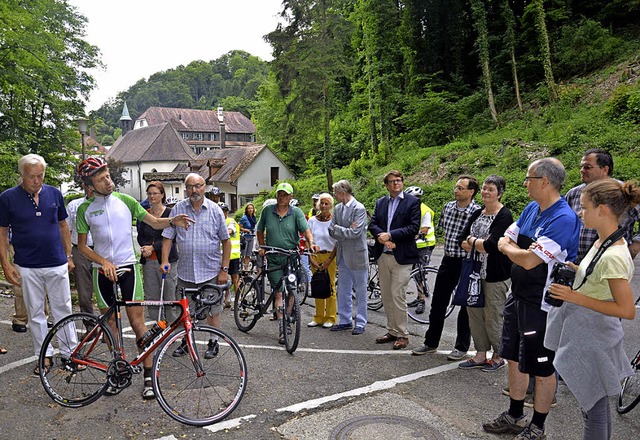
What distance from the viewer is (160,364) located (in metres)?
4.23

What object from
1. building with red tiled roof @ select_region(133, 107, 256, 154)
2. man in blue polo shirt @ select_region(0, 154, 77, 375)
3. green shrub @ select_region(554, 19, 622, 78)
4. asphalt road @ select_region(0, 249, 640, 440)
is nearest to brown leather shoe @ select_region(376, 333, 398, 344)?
asphalt road @ select_region(0, 249, 640, 440)

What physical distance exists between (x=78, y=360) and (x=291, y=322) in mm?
2363

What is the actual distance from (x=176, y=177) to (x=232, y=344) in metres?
63.2

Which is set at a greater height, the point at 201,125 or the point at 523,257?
the point at 201,125

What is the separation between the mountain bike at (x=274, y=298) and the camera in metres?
6.08

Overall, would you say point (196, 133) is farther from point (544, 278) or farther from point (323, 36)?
point (544, 278)

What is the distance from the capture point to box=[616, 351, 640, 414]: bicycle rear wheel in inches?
166

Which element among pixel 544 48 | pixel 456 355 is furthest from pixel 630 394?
pixel 544 48

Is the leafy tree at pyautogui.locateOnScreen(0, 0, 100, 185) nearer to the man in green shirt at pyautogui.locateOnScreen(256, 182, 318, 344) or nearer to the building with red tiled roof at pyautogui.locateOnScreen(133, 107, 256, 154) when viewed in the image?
the man in green shirt at pyautogui.locateOnScreen(256, 182, 318, 344)

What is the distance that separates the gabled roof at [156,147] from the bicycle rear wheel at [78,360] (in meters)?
69.3

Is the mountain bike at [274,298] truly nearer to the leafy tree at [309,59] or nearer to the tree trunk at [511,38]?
the leafy tree at [309,59]

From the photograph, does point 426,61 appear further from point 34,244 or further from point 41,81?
point 34,244

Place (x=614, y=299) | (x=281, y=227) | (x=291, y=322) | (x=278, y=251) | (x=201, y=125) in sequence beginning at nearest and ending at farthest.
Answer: (x=614, y=299), (x=291, y=322), (x=278, y=251), (x=281, y=227), (x=201, y=125)

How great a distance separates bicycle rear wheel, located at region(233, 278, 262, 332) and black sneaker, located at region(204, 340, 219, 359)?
233cm
